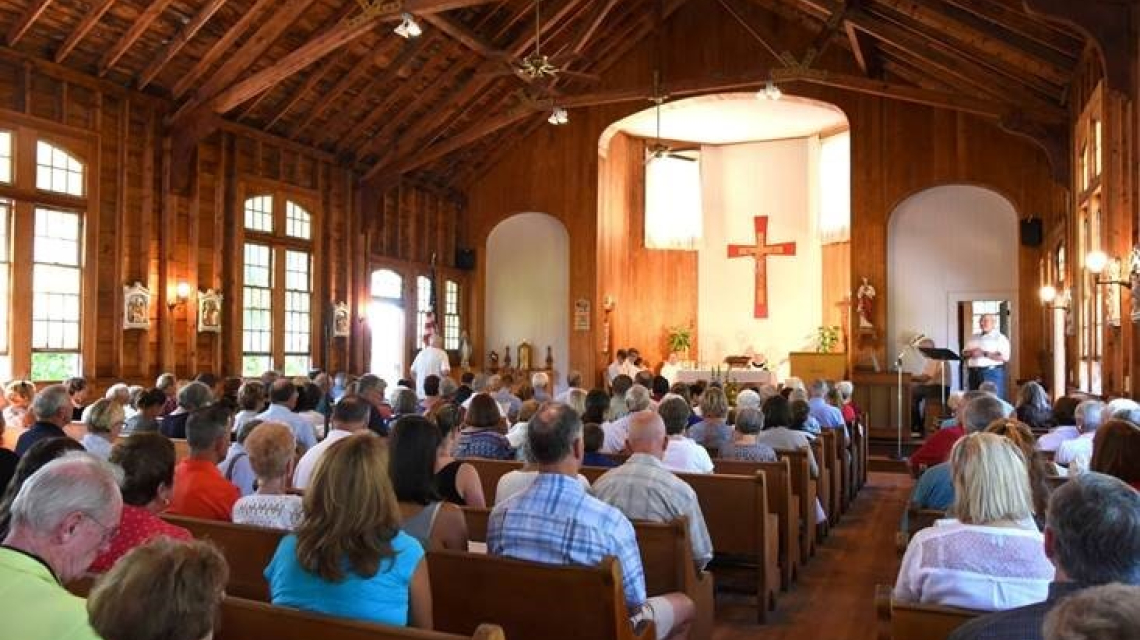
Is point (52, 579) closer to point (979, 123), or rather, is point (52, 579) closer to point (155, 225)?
point (155, 225)

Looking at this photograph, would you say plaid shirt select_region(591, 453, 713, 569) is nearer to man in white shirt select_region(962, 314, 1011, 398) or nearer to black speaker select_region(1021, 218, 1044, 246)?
man in white shirt select_region(962, 314, 1011, 398)

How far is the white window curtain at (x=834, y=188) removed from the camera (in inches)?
627

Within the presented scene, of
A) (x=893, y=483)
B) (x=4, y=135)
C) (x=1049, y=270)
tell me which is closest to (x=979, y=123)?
(x=1049, y=270)

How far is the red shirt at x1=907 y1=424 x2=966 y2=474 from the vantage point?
517cm

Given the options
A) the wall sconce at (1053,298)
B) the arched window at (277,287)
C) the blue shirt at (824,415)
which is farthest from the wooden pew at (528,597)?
A: the arched window at (277,287)

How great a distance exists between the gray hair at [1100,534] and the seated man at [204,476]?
9.53 feet

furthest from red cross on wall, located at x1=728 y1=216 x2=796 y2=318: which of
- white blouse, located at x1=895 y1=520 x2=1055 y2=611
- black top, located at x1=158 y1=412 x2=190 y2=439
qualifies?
white blouse, located at x1=895 y1=520 x2=1055 y2=611

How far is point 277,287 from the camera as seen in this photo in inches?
500

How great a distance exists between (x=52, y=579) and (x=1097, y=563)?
2037 millimetres

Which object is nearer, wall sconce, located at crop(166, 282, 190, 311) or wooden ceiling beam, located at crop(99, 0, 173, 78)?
wooden ceiling beam, located at crop(99, 0, 173, 78)

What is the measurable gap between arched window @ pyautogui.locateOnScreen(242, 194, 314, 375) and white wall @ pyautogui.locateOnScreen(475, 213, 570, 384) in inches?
162

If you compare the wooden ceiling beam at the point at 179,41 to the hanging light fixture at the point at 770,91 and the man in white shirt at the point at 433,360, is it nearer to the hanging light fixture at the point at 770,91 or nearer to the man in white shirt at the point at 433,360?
the man in white shirt at the point at 433,360

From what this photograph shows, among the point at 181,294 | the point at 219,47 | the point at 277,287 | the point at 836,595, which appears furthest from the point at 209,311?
the point at 836,595

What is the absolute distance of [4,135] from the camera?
938 centimetres
